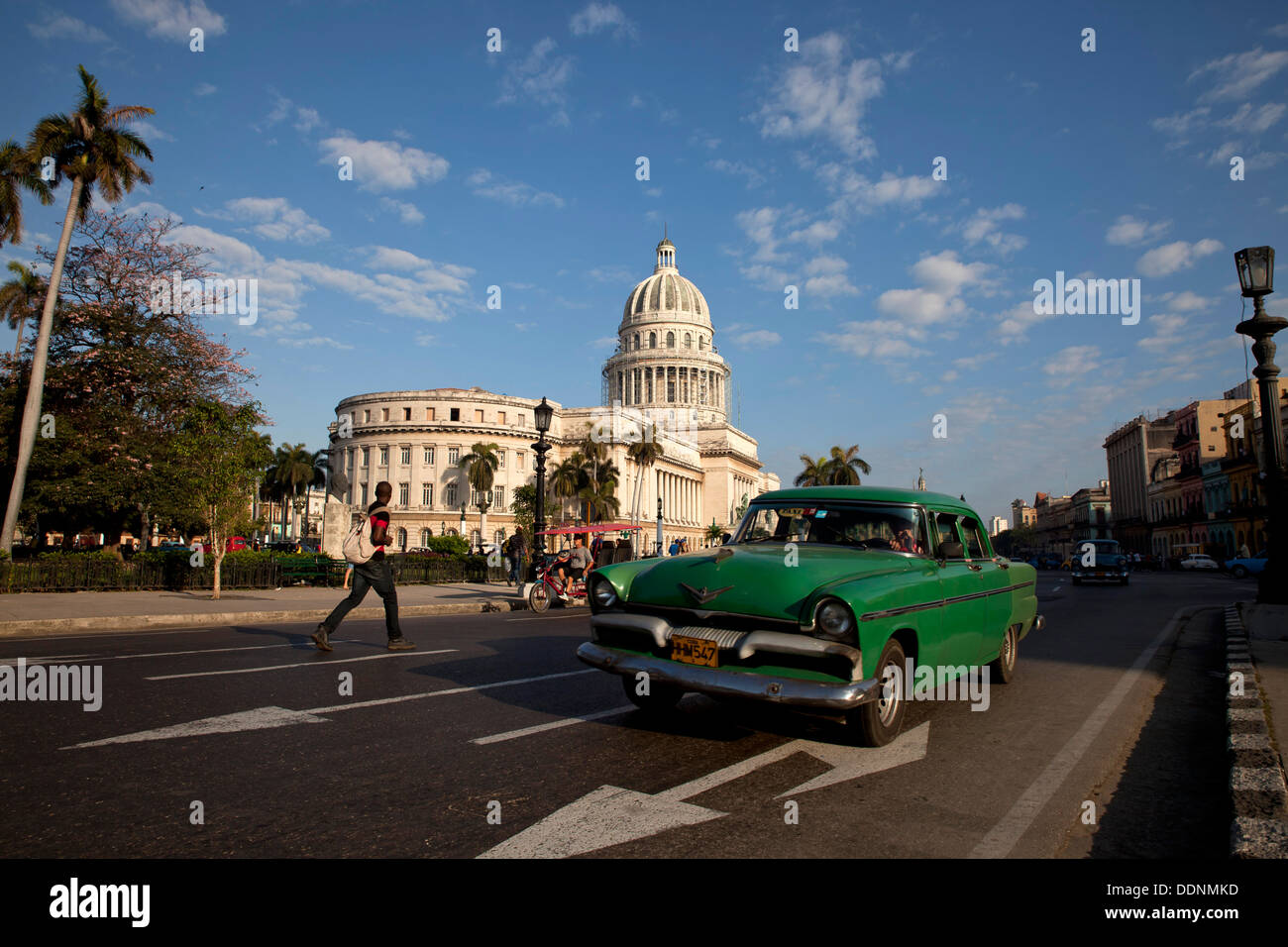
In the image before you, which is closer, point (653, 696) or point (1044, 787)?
point (1044, 787)

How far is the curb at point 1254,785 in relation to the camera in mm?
3025

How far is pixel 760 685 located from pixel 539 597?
1295 centimetres

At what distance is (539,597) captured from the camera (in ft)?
55.1

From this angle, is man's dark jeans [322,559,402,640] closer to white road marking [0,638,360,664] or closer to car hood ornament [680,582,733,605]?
white road marking [0,638,360,664]

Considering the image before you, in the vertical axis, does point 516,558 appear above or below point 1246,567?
above

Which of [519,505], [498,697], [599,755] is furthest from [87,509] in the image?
[519,505]

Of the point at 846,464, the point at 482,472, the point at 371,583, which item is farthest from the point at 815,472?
the point at 371,583

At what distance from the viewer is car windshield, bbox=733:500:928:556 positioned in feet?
18.7

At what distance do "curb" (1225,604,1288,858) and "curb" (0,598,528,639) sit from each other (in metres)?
13.1

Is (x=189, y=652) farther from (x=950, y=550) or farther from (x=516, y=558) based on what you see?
(x=516, y=558)

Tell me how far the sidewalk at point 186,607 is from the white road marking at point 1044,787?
39.9 feet

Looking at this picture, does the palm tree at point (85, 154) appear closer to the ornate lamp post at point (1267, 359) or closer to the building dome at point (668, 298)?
the ornate lamp post at point (1267, 359)

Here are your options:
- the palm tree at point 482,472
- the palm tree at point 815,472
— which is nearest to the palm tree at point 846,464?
the palm tree at point 815,472

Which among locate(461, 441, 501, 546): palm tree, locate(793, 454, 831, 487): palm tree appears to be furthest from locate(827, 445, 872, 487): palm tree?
locate(461, 441, 501, 546): palm tree
